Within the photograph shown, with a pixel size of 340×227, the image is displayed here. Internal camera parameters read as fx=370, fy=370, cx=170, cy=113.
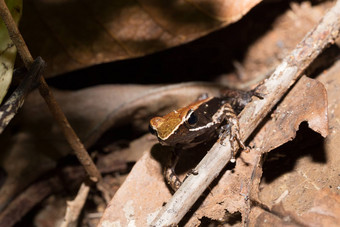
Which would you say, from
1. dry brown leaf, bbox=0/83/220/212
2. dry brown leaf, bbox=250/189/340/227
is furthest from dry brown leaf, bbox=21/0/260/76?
dry brown leaf, bbox=250/189/340/227

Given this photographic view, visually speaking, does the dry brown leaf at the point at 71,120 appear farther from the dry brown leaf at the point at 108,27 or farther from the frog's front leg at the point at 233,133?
the frog's front leg at the point at 233,133

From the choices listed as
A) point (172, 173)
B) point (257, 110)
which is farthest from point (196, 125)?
point (257, 110)

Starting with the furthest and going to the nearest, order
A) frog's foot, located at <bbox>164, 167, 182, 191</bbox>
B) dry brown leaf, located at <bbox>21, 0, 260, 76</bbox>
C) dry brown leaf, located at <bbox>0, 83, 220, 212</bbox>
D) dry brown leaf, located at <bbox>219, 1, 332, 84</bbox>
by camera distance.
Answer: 1. dry brown leaf, located at <bbox>219, 1, 332, 84</bbox>
2. dry brown leaf, located at <bbox>0, 83, 220, 212</bbox>
3. dry brown leaf, located at <bbox>21, 0, 260, 76</bbox>
4. frog's foot, located at <bbox>164, 167, 182, 191</bbox>

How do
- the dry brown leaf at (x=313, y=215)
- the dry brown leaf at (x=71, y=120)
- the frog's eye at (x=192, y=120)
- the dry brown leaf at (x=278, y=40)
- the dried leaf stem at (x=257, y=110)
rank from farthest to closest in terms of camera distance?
the dry brown leaf at (x=278, y=40) → the dry brown leaf at (x=71, y=120) → the frog's eye at (x=192, y=120) → the dried leaf stem at (x=257, y=110) → the dry brown leaf at (x=313, y=215)

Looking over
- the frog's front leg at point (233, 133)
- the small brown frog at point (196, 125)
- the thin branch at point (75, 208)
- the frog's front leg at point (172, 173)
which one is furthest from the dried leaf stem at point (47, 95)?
the frog's front leg at point (233, 133)

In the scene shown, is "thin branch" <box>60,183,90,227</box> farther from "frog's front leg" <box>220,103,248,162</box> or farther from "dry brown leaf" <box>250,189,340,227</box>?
"dry brown leaf" <box>250,189,340,227</box>

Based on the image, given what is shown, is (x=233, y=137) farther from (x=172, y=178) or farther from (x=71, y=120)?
(x=71, y=120)
